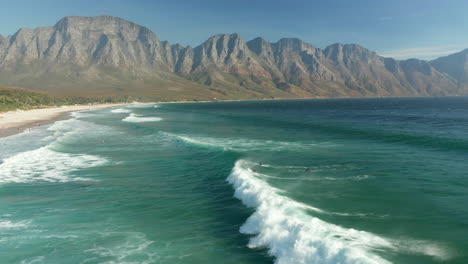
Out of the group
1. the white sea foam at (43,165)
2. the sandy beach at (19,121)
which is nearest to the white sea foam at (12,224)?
the white sea foam at (43,165)

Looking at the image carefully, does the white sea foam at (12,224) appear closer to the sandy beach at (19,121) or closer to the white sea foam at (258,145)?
the white sea foam at (258,145)

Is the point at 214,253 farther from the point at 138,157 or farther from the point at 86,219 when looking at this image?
the point at 138,157

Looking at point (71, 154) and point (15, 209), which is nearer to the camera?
point (15, 209)

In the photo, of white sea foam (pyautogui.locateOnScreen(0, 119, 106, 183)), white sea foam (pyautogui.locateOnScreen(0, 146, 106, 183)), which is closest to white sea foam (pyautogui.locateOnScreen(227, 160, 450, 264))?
white sea foam (pyautogui.locateOnScreen(0, 146, 106, 183))

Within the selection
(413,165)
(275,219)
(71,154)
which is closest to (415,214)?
(275,219)

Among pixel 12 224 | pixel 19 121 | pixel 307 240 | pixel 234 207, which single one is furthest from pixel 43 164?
pixel 19 121

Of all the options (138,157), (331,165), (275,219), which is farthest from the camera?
(138,157)
